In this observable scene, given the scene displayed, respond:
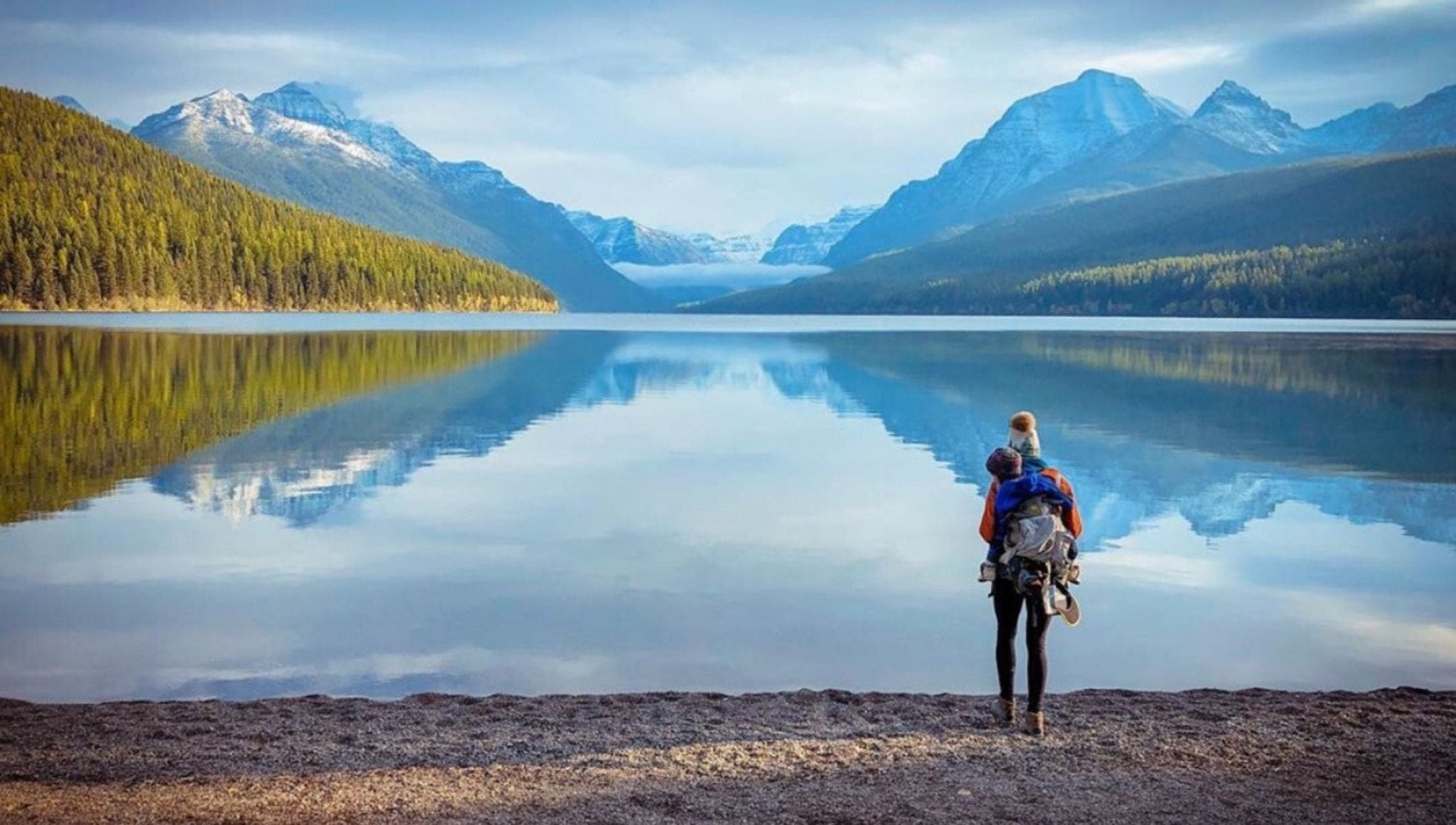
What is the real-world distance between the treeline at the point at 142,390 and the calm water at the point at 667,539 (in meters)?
0.23

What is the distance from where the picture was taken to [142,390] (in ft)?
133

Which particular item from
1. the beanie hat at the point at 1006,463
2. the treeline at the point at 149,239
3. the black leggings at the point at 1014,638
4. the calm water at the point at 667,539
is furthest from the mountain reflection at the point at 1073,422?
the treeline at the point at 149,239

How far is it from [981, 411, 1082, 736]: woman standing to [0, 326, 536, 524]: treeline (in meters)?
15.9

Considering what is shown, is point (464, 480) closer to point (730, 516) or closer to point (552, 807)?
point (730, 516)

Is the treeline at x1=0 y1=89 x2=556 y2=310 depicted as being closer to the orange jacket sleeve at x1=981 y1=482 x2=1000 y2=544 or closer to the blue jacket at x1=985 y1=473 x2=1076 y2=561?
the orange jacket sleeve at x1=981 y1=482 x2=1000 y2=544

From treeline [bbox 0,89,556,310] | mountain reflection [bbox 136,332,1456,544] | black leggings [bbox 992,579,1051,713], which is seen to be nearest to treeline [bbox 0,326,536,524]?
mountain reflection [bbox 136,332,1456,544]

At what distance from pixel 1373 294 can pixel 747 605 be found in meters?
196

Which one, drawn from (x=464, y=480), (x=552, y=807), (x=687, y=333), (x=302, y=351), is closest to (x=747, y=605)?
(x=552, y=807)

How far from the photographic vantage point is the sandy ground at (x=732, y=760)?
8.26 m

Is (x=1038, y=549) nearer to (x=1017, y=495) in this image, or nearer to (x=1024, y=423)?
(x=1017, y=495)

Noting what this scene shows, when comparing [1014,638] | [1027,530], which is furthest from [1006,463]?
[1014,638]

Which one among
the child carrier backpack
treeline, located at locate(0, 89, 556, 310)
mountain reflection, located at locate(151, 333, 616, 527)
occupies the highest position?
treeline, located at locate(0, 89, 556, 310)

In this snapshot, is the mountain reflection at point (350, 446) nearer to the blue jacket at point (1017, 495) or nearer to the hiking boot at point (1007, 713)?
the hiking boot at point (1007, 713)

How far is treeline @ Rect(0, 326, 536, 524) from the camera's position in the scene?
24.8m
